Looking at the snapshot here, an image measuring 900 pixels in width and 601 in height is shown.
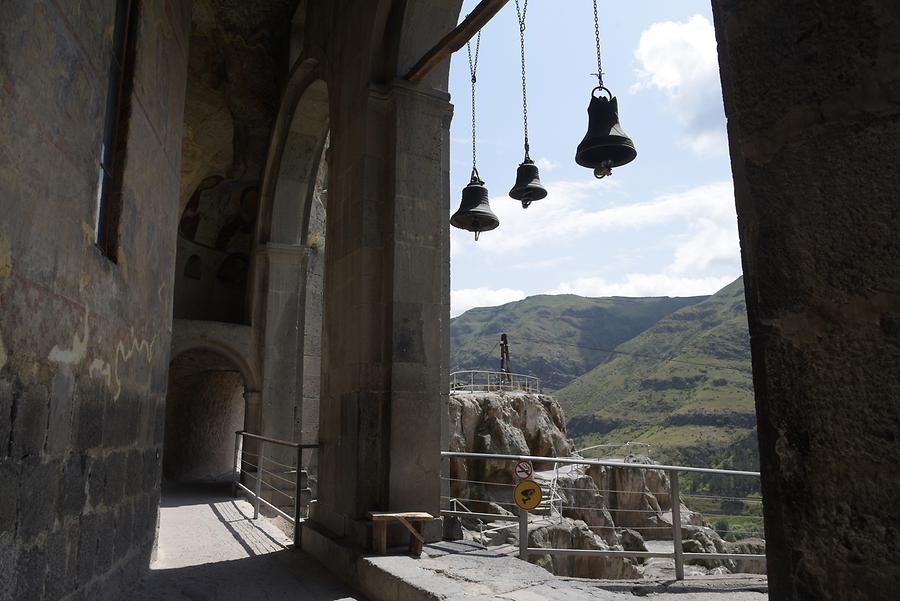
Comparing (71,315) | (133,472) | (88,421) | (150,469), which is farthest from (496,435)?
(71,315)

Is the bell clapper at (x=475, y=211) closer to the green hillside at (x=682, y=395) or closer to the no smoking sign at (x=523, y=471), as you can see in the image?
the no smoking sign at (x=523, y=471)

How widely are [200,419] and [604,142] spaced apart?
12388 millimetres

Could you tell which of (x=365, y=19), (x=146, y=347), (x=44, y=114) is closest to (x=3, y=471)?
(x=44, y=114)

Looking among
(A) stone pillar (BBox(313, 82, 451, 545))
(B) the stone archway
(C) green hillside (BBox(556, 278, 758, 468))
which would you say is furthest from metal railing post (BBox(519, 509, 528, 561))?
(C) green hillside (BBox(556, 278, 758, 468))

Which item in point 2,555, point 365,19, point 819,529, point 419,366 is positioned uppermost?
point 365,19

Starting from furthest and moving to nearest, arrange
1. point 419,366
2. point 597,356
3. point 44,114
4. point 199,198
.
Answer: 1. point 597,356
2. point 199,198
3. point 419,366
4. point 44,114

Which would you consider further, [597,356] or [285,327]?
[597,356]

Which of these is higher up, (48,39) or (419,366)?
(48,39)

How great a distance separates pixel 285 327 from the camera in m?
11.5

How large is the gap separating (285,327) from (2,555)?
943 centimetres

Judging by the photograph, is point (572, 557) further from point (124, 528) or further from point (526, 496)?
point (124, 528)

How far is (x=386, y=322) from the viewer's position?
5.00 metres

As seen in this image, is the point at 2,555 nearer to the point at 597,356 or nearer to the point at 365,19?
the point at 365,19

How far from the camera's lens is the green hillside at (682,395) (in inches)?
2388
